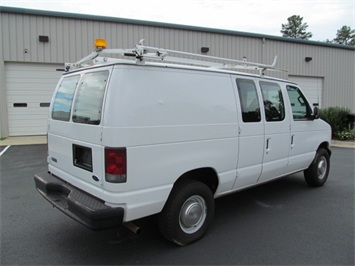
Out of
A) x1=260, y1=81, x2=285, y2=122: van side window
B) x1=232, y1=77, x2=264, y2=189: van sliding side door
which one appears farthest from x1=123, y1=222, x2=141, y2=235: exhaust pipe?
x1=260, y1=81, x2=285, y2=122: van side window

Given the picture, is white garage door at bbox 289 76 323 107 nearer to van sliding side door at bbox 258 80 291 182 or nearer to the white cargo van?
van sliding side door at bbox 258 80 291 182

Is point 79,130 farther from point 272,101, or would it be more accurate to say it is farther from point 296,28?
point 296,28

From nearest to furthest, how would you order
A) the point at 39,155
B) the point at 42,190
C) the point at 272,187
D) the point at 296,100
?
the point at 42,190 < the point at 296,100 < the point at 272,187 < the point at 39,155

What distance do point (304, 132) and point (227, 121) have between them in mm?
2165

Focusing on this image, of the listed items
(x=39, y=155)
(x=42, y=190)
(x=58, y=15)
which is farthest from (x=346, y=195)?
(x=58, y=15)

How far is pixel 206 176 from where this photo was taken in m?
3.91

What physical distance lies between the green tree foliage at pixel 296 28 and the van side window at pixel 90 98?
63631 mm

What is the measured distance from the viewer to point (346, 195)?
18.0 feet

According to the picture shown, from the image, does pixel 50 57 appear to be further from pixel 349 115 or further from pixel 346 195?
pixel 349 115

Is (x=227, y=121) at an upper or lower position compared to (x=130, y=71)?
lower

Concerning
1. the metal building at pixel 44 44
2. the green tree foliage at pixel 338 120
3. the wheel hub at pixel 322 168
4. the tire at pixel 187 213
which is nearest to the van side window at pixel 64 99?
the tire at pixel 187 213

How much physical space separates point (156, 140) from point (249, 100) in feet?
5.75

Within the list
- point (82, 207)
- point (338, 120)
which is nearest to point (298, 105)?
point (82, 207)

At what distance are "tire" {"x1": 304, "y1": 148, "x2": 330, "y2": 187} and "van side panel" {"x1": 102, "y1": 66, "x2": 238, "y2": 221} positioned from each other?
271cm
